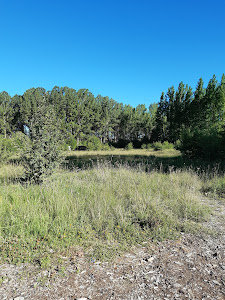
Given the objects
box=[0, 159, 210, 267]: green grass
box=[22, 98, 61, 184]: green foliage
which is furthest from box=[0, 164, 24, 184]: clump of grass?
box=[0, 159, 210, 267]: green grass

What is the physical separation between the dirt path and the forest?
9.26 metres

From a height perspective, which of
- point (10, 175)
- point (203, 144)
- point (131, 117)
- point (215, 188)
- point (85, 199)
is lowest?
point (215, 188)

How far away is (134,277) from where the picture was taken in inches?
90.1

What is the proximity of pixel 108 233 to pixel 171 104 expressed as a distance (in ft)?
120

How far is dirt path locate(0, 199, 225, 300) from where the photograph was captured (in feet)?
6.61

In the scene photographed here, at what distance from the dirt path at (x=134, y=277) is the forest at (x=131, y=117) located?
30.4ft

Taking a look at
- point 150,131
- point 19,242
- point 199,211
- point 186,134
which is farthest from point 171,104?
point 19,242

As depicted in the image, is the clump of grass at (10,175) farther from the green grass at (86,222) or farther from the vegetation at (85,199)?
the green grass at (86,222)

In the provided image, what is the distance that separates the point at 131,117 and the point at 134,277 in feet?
164

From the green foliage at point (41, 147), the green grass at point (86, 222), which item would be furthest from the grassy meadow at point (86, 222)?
the green foliage at point (41, 147)

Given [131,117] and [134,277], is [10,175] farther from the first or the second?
[131,117]

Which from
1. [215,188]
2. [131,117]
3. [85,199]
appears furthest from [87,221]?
[131,117]

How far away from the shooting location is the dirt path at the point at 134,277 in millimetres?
2016

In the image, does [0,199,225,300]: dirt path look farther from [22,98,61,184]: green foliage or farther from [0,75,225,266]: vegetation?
[22,98,61,184]: green foliage
